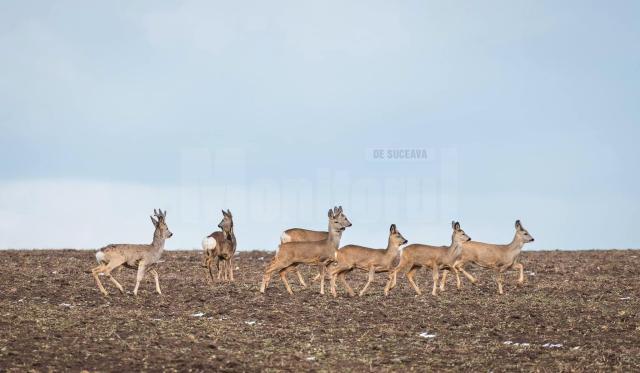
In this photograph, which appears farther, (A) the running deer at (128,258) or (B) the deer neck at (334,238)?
(B) the deer neck at (334,238)

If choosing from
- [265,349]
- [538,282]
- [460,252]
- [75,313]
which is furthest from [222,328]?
[538,282]

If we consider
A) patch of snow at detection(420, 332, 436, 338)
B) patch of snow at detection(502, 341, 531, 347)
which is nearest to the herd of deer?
patch of snow at detection(420, 332, 436, 338)

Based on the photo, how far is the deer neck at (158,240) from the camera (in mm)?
22172

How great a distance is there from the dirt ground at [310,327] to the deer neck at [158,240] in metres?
1.16

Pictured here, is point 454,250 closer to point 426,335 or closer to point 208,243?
point 208,243

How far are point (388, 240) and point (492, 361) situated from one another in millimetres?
7509

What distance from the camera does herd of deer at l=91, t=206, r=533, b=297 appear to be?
21656mm

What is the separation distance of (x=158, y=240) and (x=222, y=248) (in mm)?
2726

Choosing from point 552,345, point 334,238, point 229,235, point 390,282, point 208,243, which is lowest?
point 552,345

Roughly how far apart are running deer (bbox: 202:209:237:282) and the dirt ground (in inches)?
18.7

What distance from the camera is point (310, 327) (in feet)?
59.3

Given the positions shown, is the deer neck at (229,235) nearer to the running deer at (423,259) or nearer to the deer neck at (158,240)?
the deer neck at (158,240)

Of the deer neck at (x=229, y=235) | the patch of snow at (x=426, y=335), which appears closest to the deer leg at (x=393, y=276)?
the patch of snow at (x=426, y=335)

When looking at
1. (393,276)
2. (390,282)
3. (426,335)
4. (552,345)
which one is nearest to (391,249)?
(393,276)
